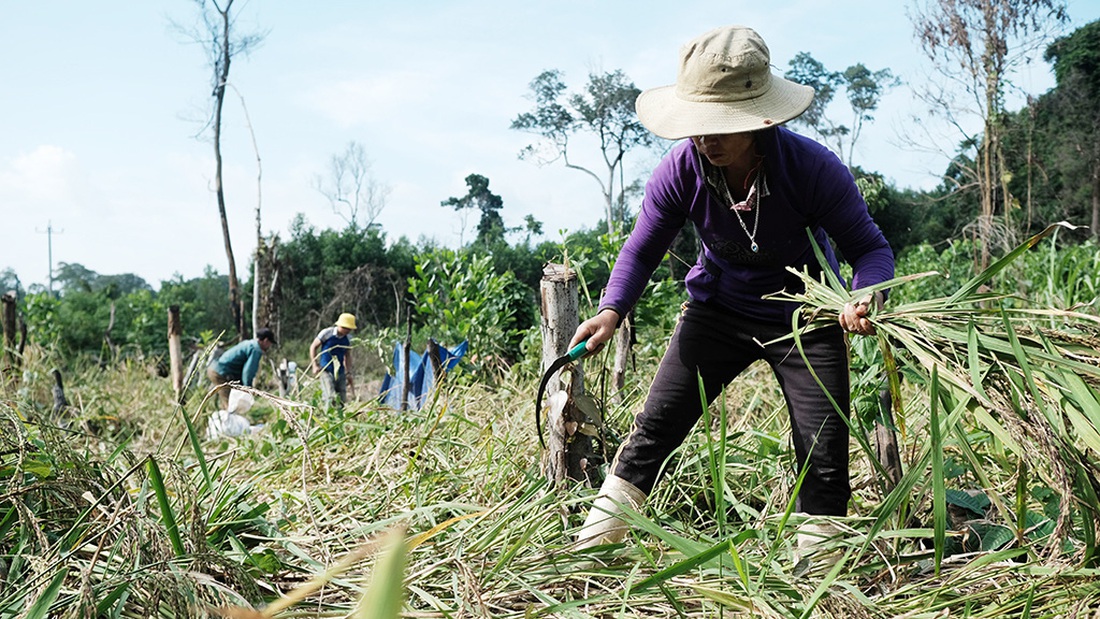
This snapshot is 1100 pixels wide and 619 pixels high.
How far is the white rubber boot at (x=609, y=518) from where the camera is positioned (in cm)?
208

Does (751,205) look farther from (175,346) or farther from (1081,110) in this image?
(1081,110)

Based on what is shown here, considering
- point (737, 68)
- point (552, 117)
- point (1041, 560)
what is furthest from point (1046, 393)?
point (552, 117)

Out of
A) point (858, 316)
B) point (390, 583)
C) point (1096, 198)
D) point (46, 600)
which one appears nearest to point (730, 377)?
point (858, 316)

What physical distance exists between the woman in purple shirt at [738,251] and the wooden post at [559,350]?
0.45 metres

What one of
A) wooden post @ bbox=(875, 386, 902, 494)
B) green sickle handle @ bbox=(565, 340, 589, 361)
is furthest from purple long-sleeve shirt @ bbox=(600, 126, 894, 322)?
wooden post @ bbox=(875, 386, 902, 494)

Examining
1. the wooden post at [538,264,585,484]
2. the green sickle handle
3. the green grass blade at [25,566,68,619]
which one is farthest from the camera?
the wooden post at [538,264,585,484]

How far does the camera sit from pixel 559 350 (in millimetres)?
2891

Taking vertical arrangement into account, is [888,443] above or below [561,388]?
below

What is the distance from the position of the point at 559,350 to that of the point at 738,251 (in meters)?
0.87

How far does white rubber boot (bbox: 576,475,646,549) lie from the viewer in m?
2.08

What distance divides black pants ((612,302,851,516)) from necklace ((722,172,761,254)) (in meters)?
0.24

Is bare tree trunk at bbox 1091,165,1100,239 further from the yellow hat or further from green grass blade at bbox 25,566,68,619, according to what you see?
green grass blade at bbox 25,566,68,619

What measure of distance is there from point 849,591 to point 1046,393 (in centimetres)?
54

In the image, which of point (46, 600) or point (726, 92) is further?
point (726, 92)
